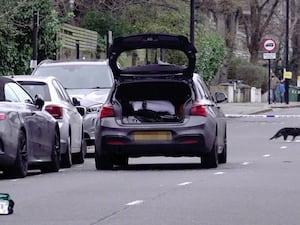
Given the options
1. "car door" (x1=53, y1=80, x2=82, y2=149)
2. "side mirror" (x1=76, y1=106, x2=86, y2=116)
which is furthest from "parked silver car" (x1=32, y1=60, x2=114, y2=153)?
"car door" (x1=53, y1=80, x2=82, y2=149)

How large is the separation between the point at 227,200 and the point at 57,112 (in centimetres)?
675

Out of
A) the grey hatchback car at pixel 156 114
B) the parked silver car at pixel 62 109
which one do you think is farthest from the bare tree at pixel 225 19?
the grey hatchback car at pixel 156 114

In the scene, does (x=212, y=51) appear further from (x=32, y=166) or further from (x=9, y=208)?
(x=9, y=208)

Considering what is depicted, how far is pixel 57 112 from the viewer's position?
1834 cm

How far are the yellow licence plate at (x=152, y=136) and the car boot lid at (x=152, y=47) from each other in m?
1.20

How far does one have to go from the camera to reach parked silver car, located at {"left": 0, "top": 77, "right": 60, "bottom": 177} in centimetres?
1490

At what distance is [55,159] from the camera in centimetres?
1703

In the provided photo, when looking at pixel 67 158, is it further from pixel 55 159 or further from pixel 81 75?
pixel 81 75

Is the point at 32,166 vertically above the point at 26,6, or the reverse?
the point at 26,6

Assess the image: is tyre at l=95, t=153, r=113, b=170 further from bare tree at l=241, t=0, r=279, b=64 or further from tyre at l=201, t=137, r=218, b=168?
bare tree at l=241, t=0, r=279, b=64

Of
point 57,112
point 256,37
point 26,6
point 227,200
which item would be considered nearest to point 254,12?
point 256,37

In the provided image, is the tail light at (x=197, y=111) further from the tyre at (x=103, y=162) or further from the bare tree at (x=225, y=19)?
the bare tree at (x=225, y=19)

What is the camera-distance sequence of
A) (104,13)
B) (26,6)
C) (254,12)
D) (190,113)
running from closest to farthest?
(190,113) → (26,6) → (104,13) → (254,12)

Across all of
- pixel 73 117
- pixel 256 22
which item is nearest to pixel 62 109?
pixel 73 117
